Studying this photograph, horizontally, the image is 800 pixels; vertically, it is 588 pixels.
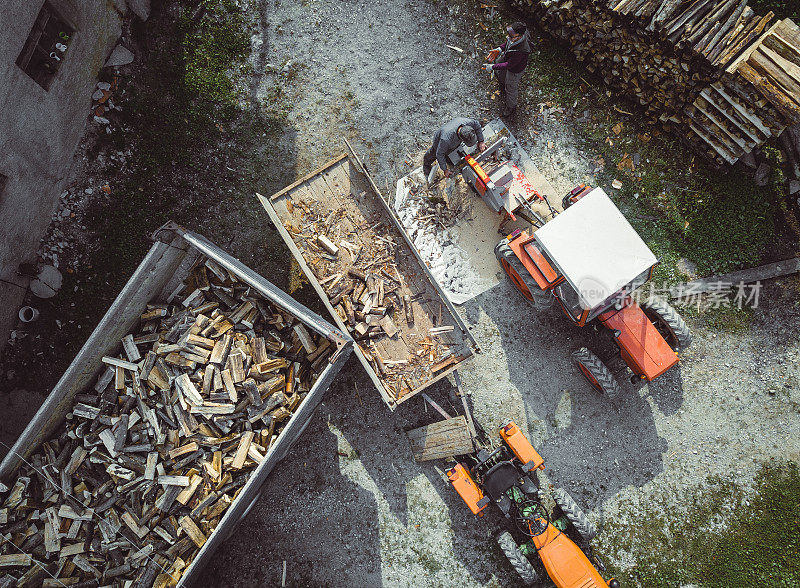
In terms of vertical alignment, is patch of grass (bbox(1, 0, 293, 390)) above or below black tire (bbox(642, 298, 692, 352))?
above

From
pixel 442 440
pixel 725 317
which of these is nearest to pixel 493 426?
pixel 442 440

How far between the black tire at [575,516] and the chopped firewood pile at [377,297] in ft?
10.1

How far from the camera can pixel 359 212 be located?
8.23 meters

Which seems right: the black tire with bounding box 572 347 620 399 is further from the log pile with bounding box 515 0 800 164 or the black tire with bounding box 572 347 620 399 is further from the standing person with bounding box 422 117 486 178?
the log pile with bounding box 515 0 800 164

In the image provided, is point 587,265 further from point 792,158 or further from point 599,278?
point 792,158

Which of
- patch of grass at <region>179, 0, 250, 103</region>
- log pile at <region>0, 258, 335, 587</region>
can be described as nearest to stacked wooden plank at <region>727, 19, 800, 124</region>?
log pile at <region>0, 258, 335, 587</region>

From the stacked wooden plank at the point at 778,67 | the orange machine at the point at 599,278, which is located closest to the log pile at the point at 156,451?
the orange machine at the point at 599,278

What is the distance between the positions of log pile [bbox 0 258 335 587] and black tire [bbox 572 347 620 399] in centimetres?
442

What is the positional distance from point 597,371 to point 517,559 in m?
3.49

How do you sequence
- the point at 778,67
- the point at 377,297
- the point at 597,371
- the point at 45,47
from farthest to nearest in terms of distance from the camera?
the point at 597,371 < the point at 45,47 < the point at 377,297 < the point at 778,67

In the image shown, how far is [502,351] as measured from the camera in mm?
9000

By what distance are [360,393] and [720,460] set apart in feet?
22.2

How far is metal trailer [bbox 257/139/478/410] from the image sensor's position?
773 centimetres

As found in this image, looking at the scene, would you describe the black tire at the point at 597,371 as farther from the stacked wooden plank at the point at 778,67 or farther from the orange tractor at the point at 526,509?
the stacked wooden plank at the point at 778,67
